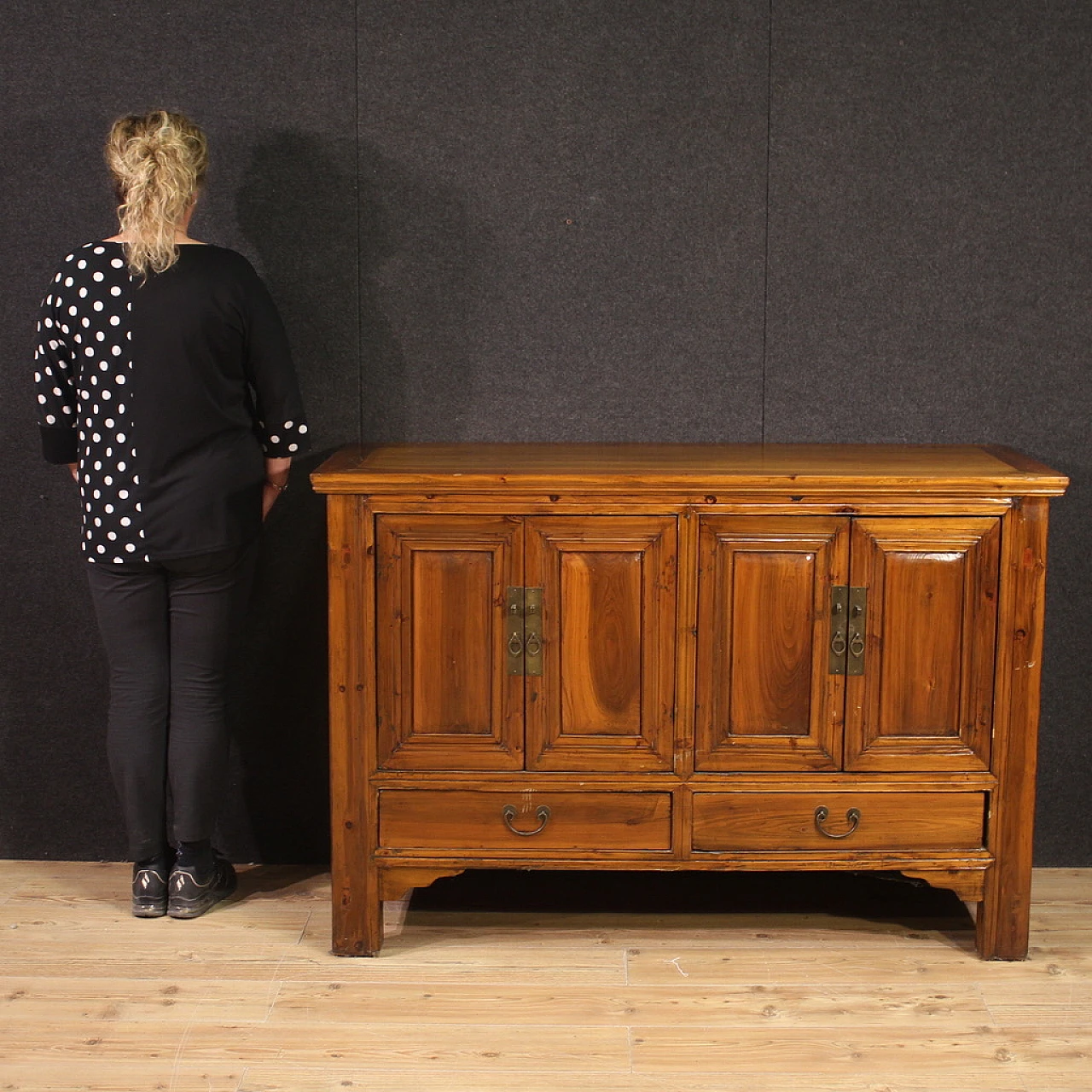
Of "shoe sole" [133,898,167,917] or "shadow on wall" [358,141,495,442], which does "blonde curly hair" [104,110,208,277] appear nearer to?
"shadow on wall" [358,141,495,442]

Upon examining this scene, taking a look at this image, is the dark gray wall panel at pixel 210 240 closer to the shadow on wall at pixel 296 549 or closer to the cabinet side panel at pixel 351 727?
the shadow on wall at pixel 296 549

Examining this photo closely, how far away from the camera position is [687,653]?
109 inches

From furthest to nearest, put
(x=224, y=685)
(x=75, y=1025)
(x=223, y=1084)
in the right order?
(x=224, y=685)
(x=75, y=1025)
(x=223, y=1084)

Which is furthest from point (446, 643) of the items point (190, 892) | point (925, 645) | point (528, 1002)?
point (925, 645)

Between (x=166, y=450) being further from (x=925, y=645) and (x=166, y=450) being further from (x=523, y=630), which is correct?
(x=925, y=645)

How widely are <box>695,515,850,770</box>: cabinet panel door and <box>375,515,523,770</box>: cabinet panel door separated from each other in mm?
383

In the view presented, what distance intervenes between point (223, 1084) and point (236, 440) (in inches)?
48.2

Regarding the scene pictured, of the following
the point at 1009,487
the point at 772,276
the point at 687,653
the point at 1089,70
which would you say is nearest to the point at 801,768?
the point at 687,653

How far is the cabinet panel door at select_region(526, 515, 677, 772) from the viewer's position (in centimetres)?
275

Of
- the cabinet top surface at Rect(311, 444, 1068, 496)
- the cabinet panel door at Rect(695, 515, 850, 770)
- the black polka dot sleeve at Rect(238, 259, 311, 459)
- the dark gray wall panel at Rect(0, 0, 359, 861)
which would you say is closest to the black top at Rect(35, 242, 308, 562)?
the black polka dot sleeve at Rect(238, 259, 311, 459)

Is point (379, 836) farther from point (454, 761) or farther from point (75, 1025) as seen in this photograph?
point (75, 1025)

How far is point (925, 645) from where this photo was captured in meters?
2.78

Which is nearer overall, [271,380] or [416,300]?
[271,380]

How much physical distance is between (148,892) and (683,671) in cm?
125
